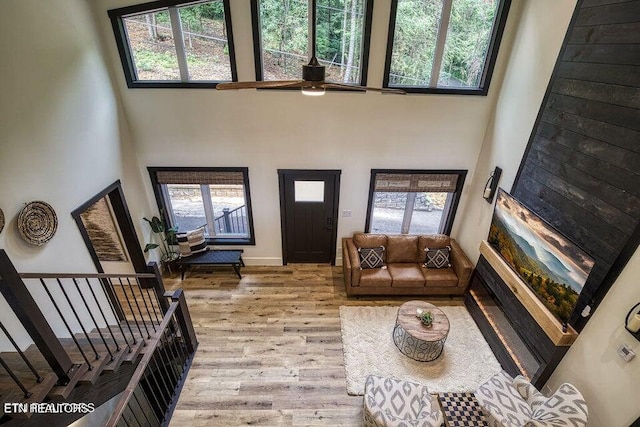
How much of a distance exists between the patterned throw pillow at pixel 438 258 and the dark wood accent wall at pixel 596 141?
1945mm

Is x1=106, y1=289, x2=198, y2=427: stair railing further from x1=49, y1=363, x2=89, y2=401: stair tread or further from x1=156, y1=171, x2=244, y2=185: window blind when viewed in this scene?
x1=156, y1=171, x2=244, y2=185: window blind

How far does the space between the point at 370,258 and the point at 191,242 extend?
317cm

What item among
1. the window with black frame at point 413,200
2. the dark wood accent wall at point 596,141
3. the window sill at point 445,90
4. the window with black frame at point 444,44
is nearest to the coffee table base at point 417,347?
the dark wood accent wall at point 596,141

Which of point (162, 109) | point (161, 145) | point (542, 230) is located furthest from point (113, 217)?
point (542, 230)

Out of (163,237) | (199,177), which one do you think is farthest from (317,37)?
(163,237)

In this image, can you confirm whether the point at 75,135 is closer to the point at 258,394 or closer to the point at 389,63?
the point at 258,394

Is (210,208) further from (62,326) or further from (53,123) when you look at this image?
(62,326)

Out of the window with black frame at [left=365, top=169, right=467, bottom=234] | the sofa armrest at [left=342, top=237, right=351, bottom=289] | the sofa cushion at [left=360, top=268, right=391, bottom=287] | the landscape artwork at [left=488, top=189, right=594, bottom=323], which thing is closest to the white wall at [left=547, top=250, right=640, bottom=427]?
the landscape artwork at [left=488, top=189, right=594, bottom=323]

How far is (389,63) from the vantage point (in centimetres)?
429

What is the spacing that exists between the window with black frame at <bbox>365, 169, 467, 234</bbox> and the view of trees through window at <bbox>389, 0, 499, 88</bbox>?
4.67ft

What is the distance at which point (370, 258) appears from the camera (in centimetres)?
518

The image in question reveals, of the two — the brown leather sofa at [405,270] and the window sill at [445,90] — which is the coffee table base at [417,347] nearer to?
the brown leather sofa at [405,270]

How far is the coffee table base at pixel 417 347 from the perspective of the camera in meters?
4.09

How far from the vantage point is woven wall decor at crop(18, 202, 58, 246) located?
2.99 metres
